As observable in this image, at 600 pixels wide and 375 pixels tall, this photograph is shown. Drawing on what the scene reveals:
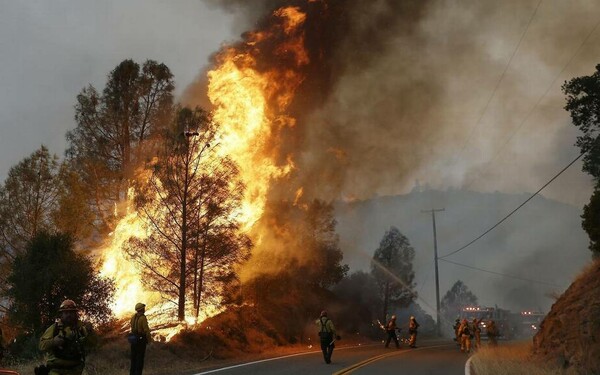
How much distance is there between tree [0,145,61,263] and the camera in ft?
126

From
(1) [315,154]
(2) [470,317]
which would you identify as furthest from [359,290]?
(1) [315,154]

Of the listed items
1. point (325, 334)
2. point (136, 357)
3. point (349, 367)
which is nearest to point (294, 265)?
point (325, 334)

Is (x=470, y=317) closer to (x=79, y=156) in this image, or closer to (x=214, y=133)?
(x=214, y=133)

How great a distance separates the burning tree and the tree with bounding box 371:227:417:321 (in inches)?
1620

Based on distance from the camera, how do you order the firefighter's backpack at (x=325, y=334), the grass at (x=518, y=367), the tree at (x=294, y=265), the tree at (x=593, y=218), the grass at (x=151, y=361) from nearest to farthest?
the grass at (x=518, y=367)
the grass at (x=151, y=361)
the firefighter's backpack at (x=325, y=334)
the tree at (x=593, y=218)
the tree at (x=294, y=265)

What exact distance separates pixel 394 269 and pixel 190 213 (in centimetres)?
4605

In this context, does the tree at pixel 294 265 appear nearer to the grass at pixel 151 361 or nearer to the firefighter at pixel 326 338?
the grass at pixel 151 361

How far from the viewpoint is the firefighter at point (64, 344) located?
668 centimetres

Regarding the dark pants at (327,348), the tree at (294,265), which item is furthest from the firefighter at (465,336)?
the tree at (294,265)

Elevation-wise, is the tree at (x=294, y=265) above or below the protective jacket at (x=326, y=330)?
above

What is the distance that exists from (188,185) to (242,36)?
9.58 metres

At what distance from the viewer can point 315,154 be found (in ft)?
112

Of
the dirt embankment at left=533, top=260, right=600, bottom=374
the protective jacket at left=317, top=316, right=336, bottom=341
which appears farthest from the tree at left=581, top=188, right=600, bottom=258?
the protective jacket at left=317, top=316, right=336, bottom=341

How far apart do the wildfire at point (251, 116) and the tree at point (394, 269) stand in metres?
37.9
